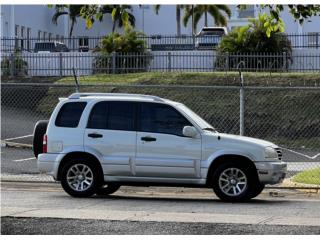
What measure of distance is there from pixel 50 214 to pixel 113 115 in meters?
3.41

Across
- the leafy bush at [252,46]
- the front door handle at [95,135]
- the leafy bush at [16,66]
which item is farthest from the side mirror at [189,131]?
the leafy bush at [16,66]

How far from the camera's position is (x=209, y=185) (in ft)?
41.2

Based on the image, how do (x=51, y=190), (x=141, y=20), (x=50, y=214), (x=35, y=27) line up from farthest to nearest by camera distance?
(x=141, y=20) < (x=35, y=27) < (x=51, y=190) < (x=50, y=214)

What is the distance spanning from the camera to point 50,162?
12.9 m

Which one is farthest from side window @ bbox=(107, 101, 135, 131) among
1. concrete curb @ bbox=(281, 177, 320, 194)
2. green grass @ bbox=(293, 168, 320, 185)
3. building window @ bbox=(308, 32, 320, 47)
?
building window @ bbox=(308, 32, 320, 47)

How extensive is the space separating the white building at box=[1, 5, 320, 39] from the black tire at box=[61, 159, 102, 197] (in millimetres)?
33587

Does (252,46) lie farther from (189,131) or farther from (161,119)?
(189,131)

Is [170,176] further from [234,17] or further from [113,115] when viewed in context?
[234,17]

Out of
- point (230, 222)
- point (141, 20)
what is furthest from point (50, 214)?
point (141, 20)

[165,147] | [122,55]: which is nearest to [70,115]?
[165,147]

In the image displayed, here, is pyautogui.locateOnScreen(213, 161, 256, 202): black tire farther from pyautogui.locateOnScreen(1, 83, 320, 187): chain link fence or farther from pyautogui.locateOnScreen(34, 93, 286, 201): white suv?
pyautogui.locateOnScreen(1, 83, 320, 187): chain link fence

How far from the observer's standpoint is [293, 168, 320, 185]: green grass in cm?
1517

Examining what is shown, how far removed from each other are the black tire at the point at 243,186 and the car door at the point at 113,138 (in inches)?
58.8

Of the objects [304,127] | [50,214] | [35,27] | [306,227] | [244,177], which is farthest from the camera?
[35,27]
